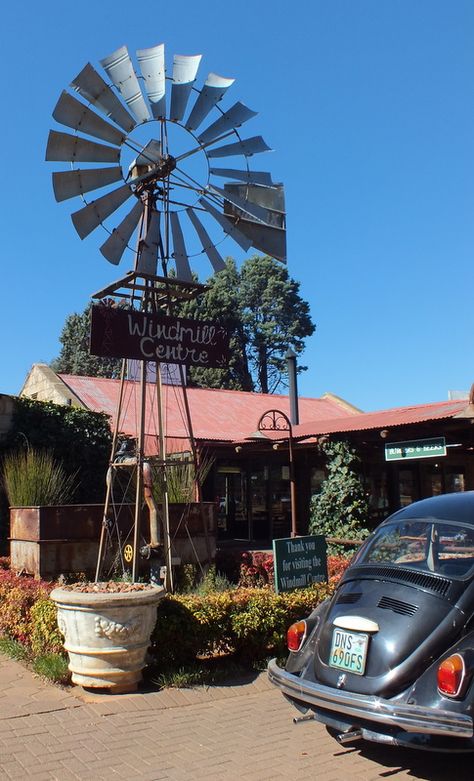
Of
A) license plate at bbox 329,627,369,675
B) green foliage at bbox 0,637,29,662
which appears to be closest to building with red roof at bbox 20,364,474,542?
green foliage at bbox 0,637,29,662

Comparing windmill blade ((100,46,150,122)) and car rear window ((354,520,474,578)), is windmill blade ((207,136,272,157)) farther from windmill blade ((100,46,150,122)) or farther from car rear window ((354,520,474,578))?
car rear window ((354,520,474,578))

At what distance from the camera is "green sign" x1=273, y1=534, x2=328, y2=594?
732cm

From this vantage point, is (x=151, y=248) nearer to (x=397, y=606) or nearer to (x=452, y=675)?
(x=397, y=606)

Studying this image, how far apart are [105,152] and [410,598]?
608 cm

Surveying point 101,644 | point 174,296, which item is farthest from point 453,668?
point 174,296

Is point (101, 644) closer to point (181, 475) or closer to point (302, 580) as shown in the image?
point (302, 580)

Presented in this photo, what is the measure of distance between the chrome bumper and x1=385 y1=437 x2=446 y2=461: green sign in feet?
23.4

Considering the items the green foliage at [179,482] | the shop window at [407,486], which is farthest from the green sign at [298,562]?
the shop window at [407,486]

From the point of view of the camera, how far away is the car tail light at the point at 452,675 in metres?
3.72

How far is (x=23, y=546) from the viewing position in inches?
352

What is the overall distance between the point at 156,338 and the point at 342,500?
6.52m

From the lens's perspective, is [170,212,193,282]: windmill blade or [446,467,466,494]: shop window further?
[446,467,466,494]: shop window

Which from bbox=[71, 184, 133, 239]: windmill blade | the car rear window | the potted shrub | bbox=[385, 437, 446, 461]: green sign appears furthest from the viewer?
bbox=[385, 437, 446, 461]: green sign

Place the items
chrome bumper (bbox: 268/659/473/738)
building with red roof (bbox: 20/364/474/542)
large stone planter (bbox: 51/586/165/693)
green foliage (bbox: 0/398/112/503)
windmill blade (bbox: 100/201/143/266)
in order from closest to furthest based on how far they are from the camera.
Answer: chrome bumper (bbox: 268/659/473/738) → large stone planter (bbox: 51/586/165/693) → windmill blade (bbox: 100/201/143/266) → green foliage (bbox: 0/398/112/503) → building with red roof (bbox: 20/364/474/542)
